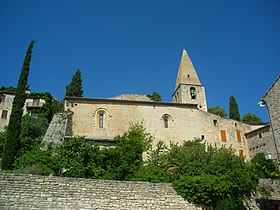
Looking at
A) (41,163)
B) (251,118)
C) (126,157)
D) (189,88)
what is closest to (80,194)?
(41,163)

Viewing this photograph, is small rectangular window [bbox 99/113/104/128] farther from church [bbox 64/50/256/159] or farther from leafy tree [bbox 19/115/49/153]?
leafy tree [bbox 19/115/49/153]

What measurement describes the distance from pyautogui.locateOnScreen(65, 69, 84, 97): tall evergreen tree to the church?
40.6 ft

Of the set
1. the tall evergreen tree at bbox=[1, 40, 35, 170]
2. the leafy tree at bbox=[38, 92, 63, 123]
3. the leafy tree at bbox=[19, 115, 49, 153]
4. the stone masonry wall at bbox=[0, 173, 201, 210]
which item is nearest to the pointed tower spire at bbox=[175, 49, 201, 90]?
the leafy tree at bbox=[38, 92, 63, 123]

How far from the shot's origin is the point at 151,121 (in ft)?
92.0

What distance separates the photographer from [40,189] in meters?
12.6

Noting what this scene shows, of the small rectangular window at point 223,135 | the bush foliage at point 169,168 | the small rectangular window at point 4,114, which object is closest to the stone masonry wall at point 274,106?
the bush foliage at point 169,168

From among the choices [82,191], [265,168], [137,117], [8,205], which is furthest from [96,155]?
[265,168]

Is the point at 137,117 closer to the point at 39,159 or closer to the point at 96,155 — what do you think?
the point at 96,155

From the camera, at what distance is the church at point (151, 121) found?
87.5ft

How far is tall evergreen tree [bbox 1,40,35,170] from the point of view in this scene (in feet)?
68.8

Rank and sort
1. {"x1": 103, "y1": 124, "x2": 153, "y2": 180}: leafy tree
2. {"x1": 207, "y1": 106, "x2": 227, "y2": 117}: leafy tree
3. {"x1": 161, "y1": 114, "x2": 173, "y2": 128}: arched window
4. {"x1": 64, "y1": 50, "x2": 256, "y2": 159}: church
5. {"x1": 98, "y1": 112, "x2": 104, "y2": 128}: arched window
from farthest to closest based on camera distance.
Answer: {"x1": 207, "y1": 106, "x2": 227, "y2": 117}: leafy tree → {"x1": 161, "y1": 114, "x2": 173, "y2": 128}: arched window → {"x1": 98, "y1": 112, "x2": 104, "y2": 128}: arched window → {"x1": 64, "y1": 50, "x2": 256, "y2": 159}: church → {"x1": 103, "y1": 124, "x2": 153, "y2": 180}: leafy tree

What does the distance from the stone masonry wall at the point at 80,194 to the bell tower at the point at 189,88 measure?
2579 centimetres

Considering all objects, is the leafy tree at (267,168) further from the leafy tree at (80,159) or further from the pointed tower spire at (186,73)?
the pointed tower spire at (186,73)

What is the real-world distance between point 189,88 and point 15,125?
2595 cm
